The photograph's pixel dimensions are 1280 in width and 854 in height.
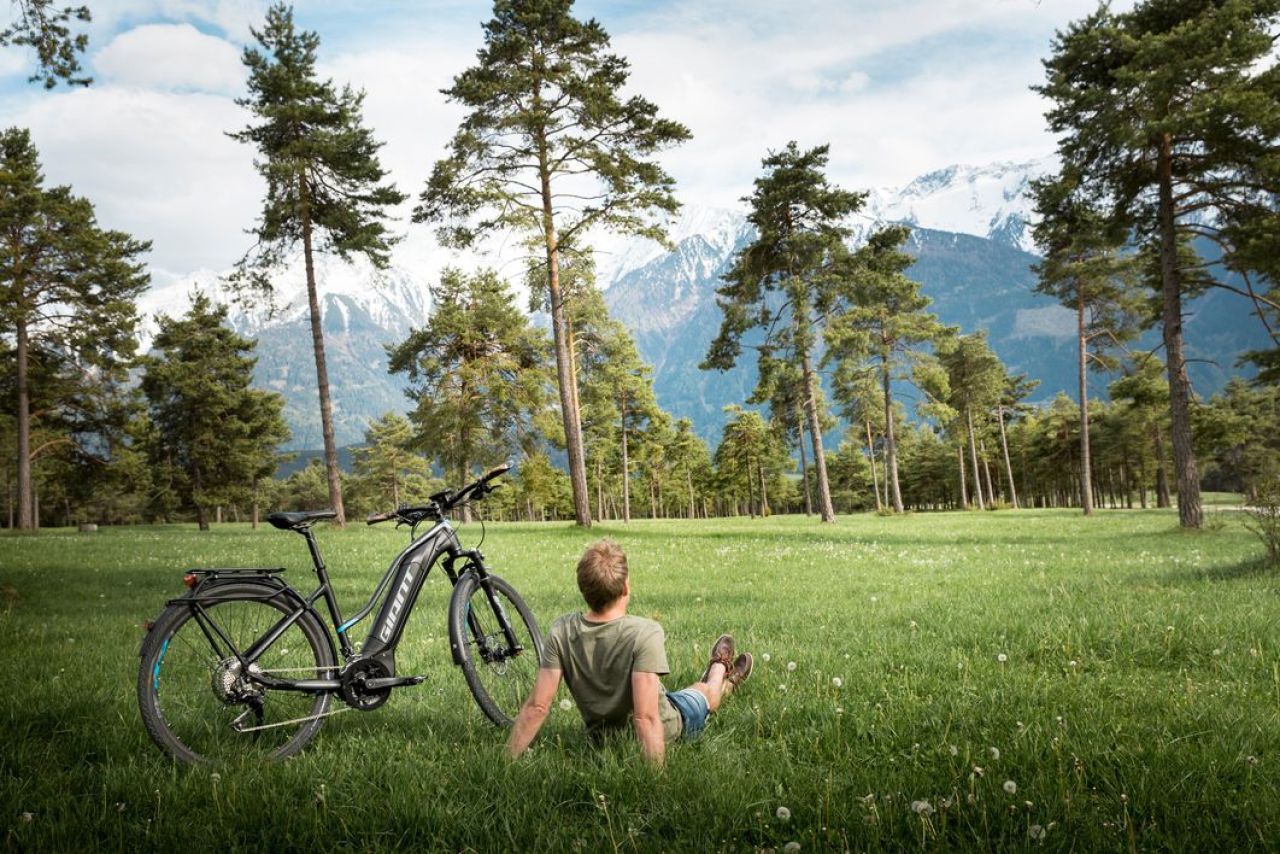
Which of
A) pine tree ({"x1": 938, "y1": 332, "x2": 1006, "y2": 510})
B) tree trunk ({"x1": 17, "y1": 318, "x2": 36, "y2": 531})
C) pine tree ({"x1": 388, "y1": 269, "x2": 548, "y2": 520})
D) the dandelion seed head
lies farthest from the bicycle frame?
pine tree ({"x1": 938, "y1": 332, "x2": 1006, "y2": 510})

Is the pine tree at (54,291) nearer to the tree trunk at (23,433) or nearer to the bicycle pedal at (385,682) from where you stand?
the tree trunk at (23,433)

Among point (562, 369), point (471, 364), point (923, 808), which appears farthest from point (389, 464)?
point (923, 808)

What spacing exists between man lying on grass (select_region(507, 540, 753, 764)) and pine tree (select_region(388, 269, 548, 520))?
105ft

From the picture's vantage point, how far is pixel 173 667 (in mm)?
3682

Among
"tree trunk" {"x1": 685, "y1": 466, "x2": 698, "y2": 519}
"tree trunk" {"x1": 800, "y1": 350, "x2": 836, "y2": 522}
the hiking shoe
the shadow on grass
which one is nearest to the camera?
Result: the hiking shoe

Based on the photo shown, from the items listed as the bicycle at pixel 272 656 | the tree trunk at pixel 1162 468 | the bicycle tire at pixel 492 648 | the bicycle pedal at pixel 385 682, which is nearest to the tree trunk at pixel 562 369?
the bicycle tire at pixel 492 648

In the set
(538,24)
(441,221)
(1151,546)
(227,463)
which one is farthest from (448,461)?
(1151,546)

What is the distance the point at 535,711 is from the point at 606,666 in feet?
1.37

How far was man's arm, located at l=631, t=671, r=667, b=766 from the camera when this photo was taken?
3380 millimetres

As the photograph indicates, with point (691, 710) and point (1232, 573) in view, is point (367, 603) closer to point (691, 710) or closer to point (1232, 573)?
point (691, 710)

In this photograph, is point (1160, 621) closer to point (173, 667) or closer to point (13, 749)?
point (173, 667)

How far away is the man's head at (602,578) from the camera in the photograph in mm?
3539

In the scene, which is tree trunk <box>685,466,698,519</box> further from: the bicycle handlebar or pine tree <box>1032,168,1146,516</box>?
the bicycle handlebar

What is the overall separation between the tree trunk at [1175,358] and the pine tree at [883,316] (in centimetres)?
1115
